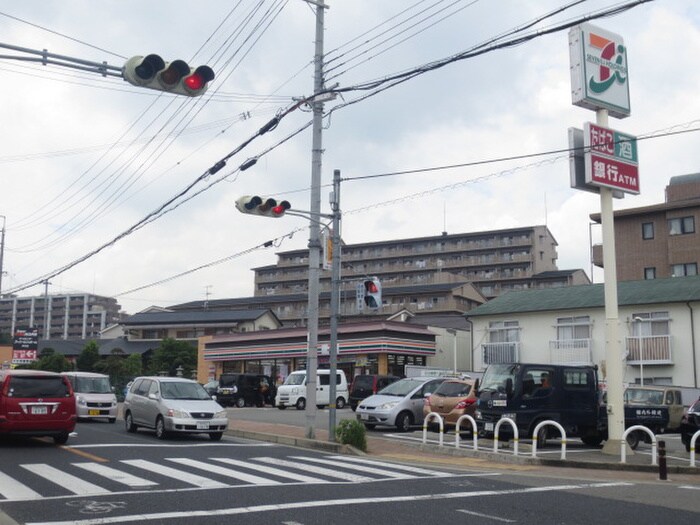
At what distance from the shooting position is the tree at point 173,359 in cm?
5397

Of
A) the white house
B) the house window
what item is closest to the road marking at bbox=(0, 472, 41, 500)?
the white house

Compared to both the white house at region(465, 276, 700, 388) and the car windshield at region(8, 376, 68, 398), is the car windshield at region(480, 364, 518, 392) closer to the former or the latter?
the car windshield at region(8, 376, 68, 398)

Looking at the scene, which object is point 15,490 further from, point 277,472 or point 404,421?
point 404,421

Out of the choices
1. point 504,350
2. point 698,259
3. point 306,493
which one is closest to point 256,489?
point 306,493

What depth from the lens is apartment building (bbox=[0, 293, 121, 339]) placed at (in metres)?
130

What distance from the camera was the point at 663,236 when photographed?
41.1 m

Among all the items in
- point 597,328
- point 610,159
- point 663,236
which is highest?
point 663,236

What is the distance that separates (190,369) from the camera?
180 ft

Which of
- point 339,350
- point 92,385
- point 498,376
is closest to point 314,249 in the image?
point 498,376

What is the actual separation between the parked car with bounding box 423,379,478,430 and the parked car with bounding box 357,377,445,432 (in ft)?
1.49

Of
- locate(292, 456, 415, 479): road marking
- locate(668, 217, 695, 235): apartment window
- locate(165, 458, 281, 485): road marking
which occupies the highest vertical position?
locate(668, 217, 695, 235): apartment window

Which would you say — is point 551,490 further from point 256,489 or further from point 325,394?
point 325,394

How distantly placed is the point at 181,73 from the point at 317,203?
11.1 m

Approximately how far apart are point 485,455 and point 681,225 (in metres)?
29.7
